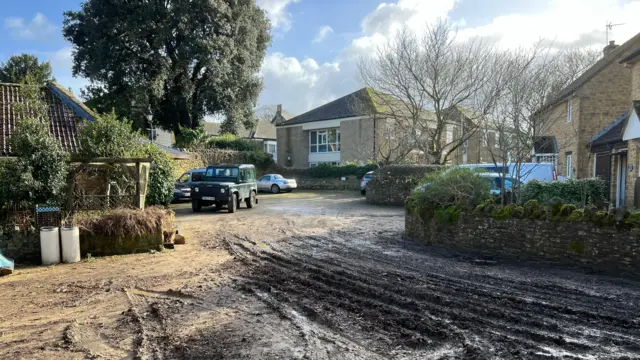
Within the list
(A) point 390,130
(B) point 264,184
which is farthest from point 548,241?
(B) point 264,184

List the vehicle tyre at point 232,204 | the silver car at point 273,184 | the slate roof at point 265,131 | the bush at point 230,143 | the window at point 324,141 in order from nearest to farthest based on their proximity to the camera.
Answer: the vehicle tyre at point 232,204 → the silver car at point 273,184 → the bush at point 230,143 → the window at point 324,141 → the slate roof at point 265,131

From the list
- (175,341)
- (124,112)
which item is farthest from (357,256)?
(124,112)

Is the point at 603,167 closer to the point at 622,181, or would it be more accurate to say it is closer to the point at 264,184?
the point at 622,181

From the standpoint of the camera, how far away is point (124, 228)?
9.55 m

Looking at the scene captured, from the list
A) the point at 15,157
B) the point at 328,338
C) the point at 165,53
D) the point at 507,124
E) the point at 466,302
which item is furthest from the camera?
the point at 165,53

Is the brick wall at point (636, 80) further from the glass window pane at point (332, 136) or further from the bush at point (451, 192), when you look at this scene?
the glass window pane at point (332, 136)

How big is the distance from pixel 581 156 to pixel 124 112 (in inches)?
1150

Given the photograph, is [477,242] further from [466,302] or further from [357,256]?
[466,302]

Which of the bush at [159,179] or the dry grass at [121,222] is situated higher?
the bush at [159,179]

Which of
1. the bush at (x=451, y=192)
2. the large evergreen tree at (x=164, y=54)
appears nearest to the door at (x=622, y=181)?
the bush at (x=451, y=192)

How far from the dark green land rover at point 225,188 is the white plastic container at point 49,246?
8.73m

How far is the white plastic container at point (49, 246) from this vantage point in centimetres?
868

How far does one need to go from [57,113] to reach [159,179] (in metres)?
4.53

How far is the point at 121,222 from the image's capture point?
9.54 meters
